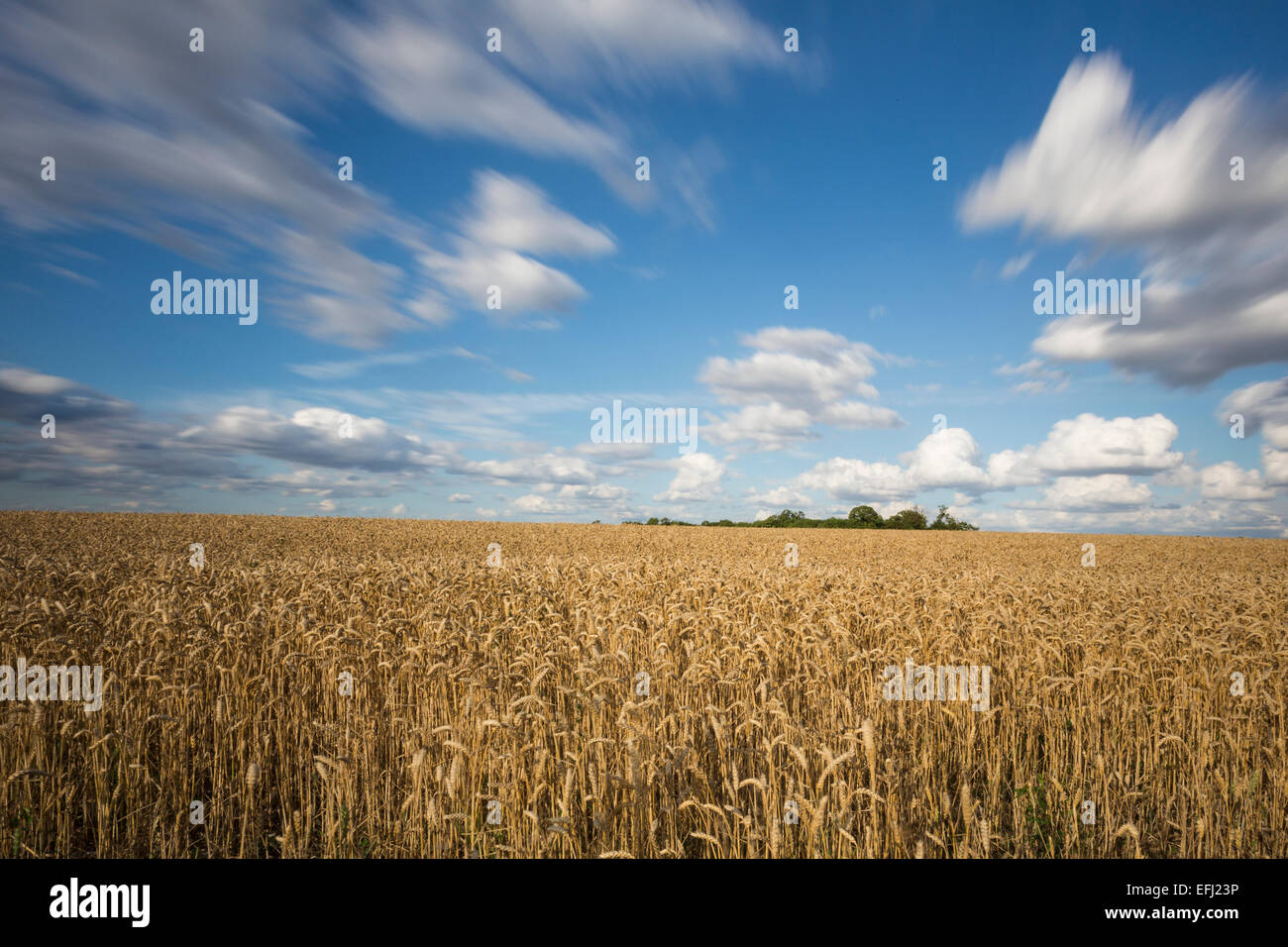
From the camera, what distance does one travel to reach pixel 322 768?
13.0 ft

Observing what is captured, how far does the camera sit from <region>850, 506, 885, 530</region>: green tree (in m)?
93.4

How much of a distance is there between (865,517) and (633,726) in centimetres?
9945

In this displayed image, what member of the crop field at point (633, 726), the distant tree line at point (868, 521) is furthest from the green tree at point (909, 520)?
the crop field at point (633, 726)

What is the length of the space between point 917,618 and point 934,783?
4.57 m

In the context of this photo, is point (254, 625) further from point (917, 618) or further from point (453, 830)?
point (917, 618)

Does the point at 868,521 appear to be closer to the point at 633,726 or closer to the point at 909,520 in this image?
the point at 909,520

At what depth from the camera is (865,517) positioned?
3770 inches

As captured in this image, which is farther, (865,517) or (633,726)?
(865,517)

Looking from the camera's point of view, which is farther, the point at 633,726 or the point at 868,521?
the point at 868,521

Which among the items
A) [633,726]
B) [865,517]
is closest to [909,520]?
[865,517]

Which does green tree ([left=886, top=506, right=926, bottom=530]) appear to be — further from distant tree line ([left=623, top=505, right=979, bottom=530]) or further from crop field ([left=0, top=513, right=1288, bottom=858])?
crop field ([left=0, top=513, right=1288, bottom=858])

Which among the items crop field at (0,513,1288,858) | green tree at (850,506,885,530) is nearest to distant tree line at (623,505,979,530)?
green tree at (850,506,885,530)
